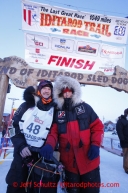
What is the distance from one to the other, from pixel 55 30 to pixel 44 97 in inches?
101

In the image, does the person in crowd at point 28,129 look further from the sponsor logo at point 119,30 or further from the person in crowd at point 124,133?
the sponsor logo at point 119,30

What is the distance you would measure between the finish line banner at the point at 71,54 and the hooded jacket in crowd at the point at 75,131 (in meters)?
1.83

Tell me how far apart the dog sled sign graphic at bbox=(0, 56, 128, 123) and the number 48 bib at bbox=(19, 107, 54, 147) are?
1.59 m

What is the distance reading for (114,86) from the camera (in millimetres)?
3600

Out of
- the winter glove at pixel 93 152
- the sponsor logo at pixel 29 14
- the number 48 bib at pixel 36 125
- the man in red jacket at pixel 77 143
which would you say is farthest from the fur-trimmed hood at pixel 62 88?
the sponsor logo at pixel 29 14

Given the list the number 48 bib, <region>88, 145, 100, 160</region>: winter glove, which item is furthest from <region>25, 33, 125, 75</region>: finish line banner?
<region>88, 145, 100, 160</region>: winter glove

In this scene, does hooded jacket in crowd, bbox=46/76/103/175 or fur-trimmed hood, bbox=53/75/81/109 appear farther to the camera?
fur-trimmed hood, bbox=53/75/81/109

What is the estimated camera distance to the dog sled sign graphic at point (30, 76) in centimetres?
344

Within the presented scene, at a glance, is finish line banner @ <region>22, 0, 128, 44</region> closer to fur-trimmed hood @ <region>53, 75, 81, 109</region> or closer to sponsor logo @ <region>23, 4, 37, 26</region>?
sponsor logo @ <region>23, 4, 37, 26</region>

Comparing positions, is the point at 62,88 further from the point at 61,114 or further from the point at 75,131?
the point at 75,131

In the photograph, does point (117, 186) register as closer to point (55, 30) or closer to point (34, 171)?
point (34, 171)

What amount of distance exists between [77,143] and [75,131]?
15cm

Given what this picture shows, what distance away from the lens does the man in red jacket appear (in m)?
1.76

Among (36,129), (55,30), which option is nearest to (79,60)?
(55,30)
